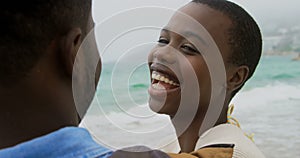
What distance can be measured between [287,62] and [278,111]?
662 millimetres

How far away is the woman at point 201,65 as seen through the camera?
2.89ft

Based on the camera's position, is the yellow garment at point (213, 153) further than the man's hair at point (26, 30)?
Yes

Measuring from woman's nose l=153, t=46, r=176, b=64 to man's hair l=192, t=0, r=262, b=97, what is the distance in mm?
118

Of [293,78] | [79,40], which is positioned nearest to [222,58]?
[79,40]

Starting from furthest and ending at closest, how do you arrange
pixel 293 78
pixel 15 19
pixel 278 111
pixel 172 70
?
pixel 293 78
pixel 278 111
pixel 172 70
pixel 15 19

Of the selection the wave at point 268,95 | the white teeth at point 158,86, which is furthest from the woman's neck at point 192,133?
the wave at point 268,95

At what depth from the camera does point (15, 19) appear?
47cm

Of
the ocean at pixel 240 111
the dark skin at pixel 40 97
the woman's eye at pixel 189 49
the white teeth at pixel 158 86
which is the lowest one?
the ocean at pixel 240 111

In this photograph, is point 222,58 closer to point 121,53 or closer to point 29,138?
point 121,53

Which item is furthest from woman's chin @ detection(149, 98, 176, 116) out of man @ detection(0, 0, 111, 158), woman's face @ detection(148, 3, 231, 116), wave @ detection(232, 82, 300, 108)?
wave @ detection(232, 82, 300, 108)

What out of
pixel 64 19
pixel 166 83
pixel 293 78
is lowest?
pixel 293 78

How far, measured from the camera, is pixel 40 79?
0.49 m

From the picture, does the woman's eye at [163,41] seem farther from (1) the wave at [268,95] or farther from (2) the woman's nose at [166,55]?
(1) the wave at [268,95]

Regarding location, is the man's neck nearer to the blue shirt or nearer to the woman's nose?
the blue shirt
